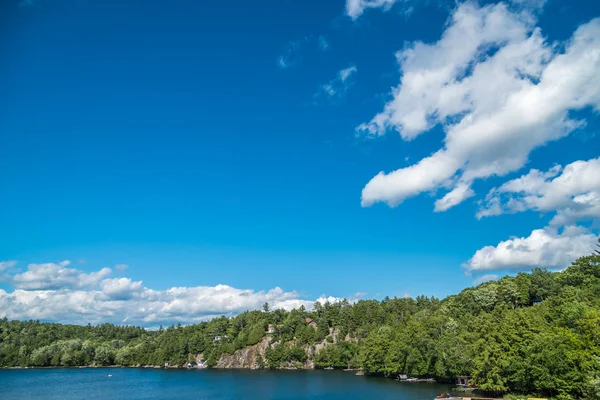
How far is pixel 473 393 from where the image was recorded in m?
57.7

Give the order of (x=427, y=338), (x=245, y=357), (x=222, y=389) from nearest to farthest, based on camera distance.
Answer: (x=427, y=338) < (x=222, y=389) < (x=245, y=357)

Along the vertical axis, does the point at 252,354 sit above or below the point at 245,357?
above

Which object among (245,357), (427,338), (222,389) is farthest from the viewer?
(245,357)

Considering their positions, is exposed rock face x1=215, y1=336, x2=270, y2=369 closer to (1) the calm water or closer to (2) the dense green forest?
(2) the dense green forest

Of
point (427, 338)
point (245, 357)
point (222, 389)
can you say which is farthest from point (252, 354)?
point (427, 338)

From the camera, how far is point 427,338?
7800 cm

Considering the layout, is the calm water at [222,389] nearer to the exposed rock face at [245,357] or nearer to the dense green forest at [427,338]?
the dense green forest at [427,338]

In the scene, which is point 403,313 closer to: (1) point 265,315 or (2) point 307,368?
→ (2) point 307,368

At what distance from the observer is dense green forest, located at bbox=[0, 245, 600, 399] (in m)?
46.7

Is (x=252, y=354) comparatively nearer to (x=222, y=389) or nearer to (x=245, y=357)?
(x=245, y=357)

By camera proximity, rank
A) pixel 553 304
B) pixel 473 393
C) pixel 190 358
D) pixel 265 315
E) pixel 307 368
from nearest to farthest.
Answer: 1. pixel 473 393
2. pixel 553 304
3. pixel 307 368
4. pixel 190 358
5. pixel 265 315

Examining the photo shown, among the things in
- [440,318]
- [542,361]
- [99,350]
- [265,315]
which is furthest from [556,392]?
[99,350]

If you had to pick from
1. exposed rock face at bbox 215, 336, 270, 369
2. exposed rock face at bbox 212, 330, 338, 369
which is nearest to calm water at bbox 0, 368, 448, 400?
exposed rock face at bbox 212, 330, 338, 369

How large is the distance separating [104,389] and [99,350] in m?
→ 75.5
